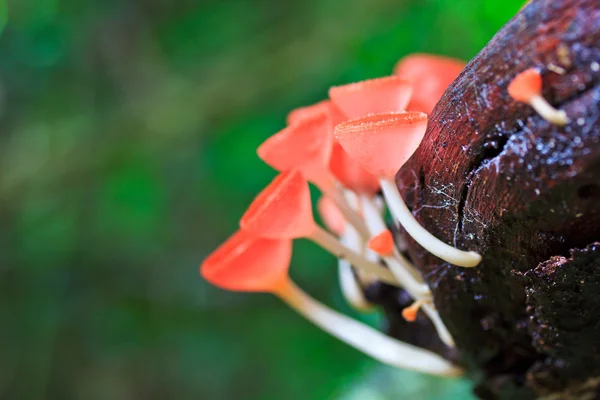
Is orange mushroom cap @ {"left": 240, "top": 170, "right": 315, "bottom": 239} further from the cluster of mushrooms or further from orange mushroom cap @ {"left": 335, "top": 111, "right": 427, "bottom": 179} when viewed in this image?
orange mushroom cap @ {"left": 335, "top": 111, "right": 427, "bottom": 179}

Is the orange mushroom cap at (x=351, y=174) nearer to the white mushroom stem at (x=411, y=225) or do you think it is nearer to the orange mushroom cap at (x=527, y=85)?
the white mushroom stem at (x=411, y=225)

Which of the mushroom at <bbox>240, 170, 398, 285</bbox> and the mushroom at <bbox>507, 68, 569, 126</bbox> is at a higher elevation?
the mushroom at <bbox>507, 68, 569, 126</bbox>

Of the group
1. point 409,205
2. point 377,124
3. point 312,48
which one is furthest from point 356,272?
point 312,48

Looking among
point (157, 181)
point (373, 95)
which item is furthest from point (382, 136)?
point (157, 181)

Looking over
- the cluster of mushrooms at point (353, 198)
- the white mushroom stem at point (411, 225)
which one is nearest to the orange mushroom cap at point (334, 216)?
the cluster of mushrooms at point (353, 198)

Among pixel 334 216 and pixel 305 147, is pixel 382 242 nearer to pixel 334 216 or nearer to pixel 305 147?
pixel 305 147

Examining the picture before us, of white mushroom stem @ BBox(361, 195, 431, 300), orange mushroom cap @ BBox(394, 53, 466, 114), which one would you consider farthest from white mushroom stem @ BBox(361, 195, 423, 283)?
orange mushroom cap @ BBox(394, 53, 466, 114)

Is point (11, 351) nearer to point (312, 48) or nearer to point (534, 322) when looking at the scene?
point (312, 48)
